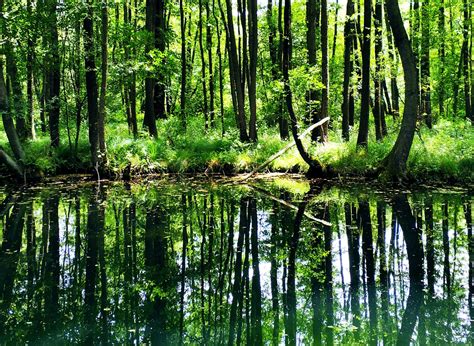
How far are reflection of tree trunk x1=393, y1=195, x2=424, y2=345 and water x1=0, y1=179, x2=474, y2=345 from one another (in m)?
0.02

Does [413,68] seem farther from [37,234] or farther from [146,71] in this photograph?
[37,234]

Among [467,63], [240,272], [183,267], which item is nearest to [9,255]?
[183,267]

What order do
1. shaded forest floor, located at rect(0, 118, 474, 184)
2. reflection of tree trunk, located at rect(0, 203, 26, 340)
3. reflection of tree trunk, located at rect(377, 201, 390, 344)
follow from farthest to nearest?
shaded forest floor, located at rect(0, 118, 474, 184) < reflection of tree trunk, located at rect(0, 203, 26, 340) < reflection of tree trunk, located at rect(377, 201, 390, 344)

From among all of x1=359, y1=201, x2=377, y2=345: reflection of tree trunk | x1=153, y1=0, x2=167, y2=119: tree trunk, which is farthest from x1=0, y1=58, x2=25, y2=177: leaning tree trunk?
x1=359, y1=201, x2=377, y2=345: reflection of tree trunk

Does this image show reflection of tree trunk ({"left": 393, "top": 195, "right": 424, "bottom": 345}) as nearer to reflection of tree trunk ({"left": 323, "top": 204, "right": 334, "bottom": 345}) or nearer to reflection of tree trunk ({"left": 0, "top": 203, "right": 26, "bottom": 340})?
reflection of tree trunk ({"left": 323, "top": 204, "right": 334, "bottom": 345})

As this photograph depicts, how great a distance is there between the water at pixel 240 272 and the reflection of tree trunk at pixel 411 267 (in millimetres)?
19

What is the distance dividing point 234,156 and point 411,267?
10.8 m

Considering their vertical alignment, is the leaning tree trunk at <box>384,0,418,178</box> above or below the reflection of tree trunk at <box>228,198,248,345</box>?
above

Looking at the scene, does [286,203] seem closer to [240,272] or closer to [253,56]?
[240,272]

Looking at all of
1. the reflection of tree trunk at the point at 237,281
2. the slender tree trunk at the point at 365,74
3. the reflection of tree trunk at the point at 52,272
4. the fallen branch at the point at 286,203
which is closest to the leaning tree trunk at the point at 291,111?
the slender tree trunk at the point at 365,74

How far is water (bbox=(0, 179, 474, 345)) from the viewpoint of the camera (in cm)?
450

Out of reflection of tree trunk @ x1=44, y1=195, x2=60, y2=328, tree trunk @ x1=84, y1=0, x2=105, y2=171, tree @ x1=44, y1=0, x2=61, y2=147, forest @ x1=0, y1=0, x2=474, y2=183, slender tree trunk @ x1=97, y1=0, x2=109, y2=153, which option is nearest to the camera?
reflection of tree trunk @ x1=44, y1=195, x2=60, y2=328

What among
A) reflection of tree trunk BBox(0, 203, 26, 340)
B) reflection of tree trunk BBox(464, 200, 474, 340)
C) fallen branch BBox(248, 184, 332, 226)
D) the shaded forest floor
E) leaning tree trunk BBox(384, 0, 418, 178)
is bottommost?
reflection of tree trunk BBox(464, 200, 474, 340)

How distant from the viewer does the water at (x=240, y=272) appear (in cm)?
450
